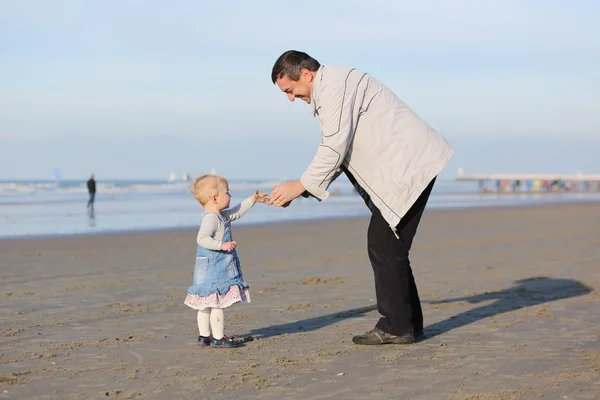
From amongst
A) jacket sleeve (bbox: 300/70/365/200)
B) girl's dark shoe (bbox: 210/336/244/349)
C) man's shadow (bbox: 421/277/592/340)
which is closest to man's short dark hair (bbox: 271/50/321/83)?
jacket sleeve (bbox: 300/70/365/200)

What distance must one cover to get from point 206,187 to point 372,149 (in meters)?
1.15

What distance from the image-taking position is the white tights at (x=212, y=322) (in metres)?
5.34

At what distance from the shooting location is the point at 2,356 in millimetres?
4980

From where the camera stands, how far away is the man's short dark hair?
5.18 meters

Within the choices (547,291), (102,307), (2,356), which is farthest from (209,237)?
(547,291)

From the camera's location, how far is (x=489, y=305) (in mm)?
7105

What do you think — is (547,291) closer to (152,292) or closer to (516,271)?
(516,271)

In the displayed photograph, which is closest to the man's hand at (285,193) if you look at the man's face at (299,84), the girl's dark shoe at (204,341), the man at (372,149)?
the man at (372,149)

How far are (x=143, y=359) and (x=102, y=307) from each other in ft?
7.63

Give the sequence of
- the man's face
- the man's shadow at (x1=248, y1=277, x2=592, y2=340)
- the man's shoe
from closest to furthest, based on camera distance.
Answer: the man's face
the man's shoe
the man's shadow at (x1=248, y1=277, x2=592, y2=340)

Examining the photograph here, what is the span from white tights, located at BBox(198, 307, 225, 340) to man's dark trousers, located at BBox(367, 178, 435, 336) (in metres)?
1.05

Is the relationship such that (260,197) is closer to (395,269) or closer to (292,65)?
(292,65)

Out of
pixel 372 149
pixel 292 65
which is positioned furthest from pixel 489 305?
pixel 292 65

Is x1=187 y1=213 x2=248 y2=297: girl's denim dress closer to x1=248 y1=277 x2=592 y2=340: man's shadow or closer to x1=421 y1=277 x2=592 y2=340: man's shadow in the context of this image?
x1=248 y1=277 x2=592 y2=340: man's shadow
